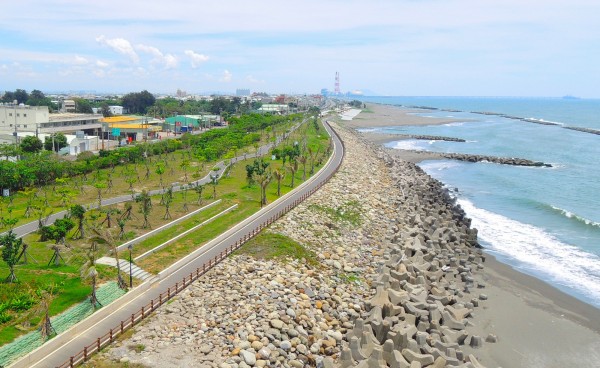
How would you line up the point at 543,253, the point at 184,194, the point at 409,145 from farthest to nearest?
the point at 409,145 → the point at 184,194 → the point at 543,253

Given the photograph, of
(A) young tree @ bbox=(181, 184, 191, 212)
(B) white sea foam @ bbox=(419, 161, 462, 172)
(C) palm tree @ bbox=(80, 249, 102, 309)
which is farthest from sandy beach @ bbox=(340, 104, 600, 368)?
(B) white sea foam @ bbox=(419, 161, 462, 172)

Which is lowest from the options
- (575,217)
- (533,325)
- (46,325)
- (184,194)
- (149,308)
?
(533,325)

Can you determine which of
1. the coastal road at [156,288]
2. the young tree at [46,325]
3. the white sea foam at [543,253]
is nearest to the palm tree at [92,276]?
the coastal road at [156,288]

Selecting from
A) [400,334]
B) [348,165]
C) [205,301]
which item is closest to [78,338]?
[205,301]

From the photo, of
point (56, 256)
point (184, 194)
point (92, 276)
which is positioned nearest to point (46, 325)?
point (92, 276)

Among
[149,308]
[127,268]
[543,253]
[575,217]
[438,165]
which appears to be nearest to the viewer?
[149,308]

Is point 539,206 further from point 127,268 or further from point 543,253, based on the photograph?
point 127,268

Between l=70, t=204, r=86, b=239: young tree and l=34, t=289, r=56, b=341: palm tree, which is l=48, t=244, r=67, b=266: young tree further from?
l=34, t=289, r=56, b=341: palm tree

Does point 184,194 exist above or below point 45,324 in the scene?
above
